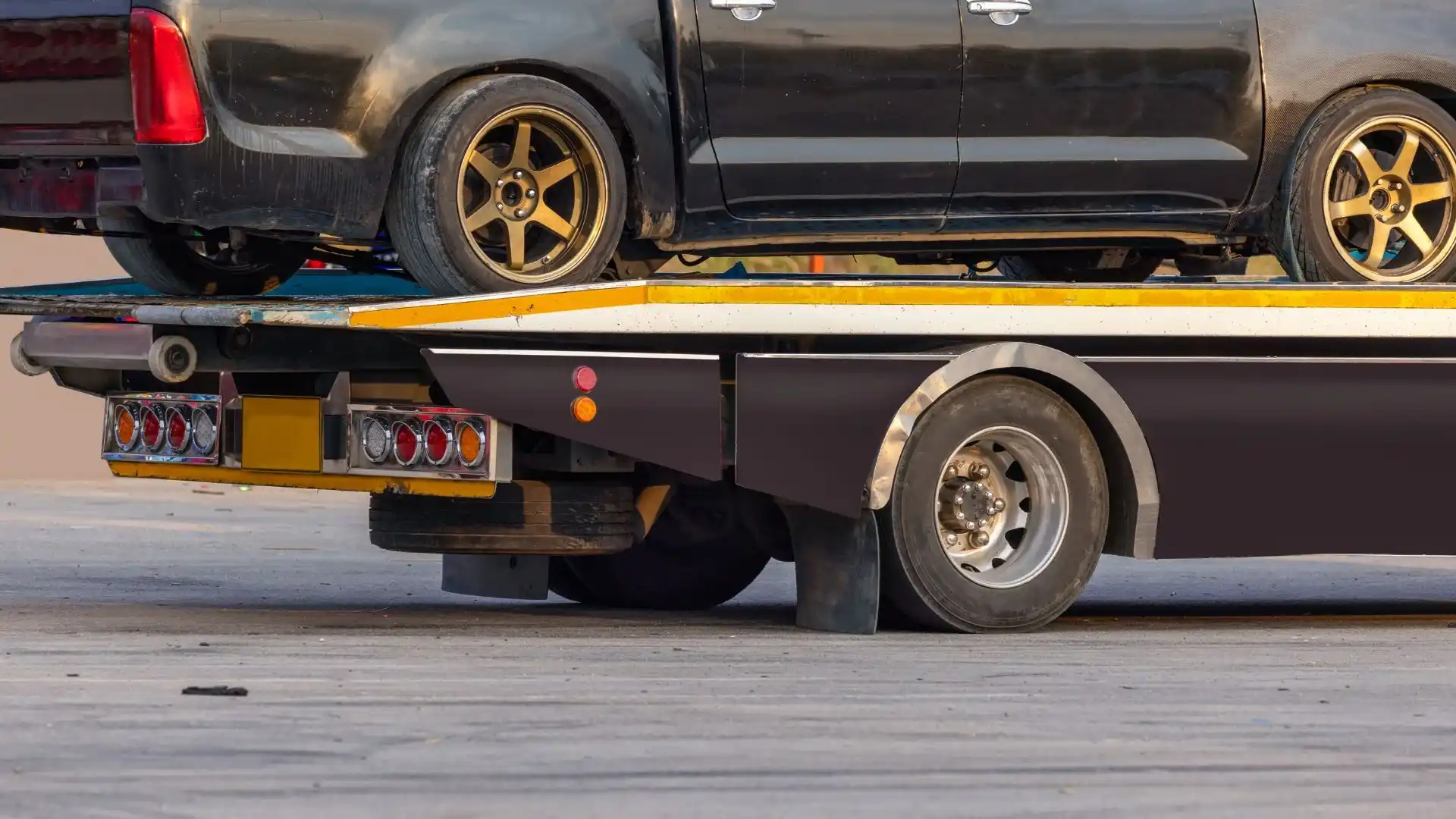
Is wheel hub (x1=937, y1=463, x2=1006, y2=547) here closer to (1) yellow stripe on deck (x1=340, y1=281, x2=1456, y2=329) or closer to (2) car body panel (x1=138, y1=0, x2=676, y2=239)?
(1) yellow stripe on deck (x1=340, y1=281, x2=1456, y2=329)

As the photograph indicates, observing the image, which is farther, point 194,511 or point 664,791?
point 194,511

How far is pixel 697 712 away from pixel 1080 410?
2.81 m

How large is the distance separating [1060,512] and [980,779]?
130 inches

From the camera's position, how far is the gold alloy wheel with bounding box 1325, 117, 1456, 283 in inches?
350

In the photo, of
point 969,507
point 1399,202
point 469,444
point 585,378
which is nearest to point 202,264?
point 469,444

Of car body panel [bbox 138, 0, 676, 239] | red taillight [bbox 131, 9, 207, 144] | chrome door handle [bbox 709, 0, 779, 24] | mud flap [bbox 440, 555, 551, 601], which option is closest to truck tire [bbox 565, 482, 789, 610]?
mud flap [bbox 440, 555, 551, 601]

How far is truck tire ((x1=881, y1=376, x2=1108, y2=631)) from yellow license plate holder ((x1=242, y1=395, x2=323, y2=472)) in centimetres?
186

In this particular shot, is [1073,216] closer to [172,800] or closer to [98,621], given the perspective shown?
[98,621]

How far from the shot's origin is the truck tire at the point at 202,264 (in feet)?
29.3

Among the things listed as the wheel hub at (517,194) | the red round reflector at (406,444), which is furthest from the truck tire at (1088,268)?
the red round reflector at (406,444)

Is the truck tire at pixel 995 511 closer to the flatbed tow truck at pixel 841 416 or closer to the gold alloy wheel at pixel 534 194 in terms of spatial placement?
the flatbed tow truck at pixel 841 416

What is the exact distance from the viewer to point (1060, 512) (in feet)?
28.4

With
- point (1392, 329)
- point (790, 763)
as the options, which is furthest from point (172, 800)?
point (1392, 329)

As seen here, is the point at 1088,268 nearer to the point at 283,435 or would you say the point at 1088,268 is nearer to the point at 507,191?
the point at 507,191
